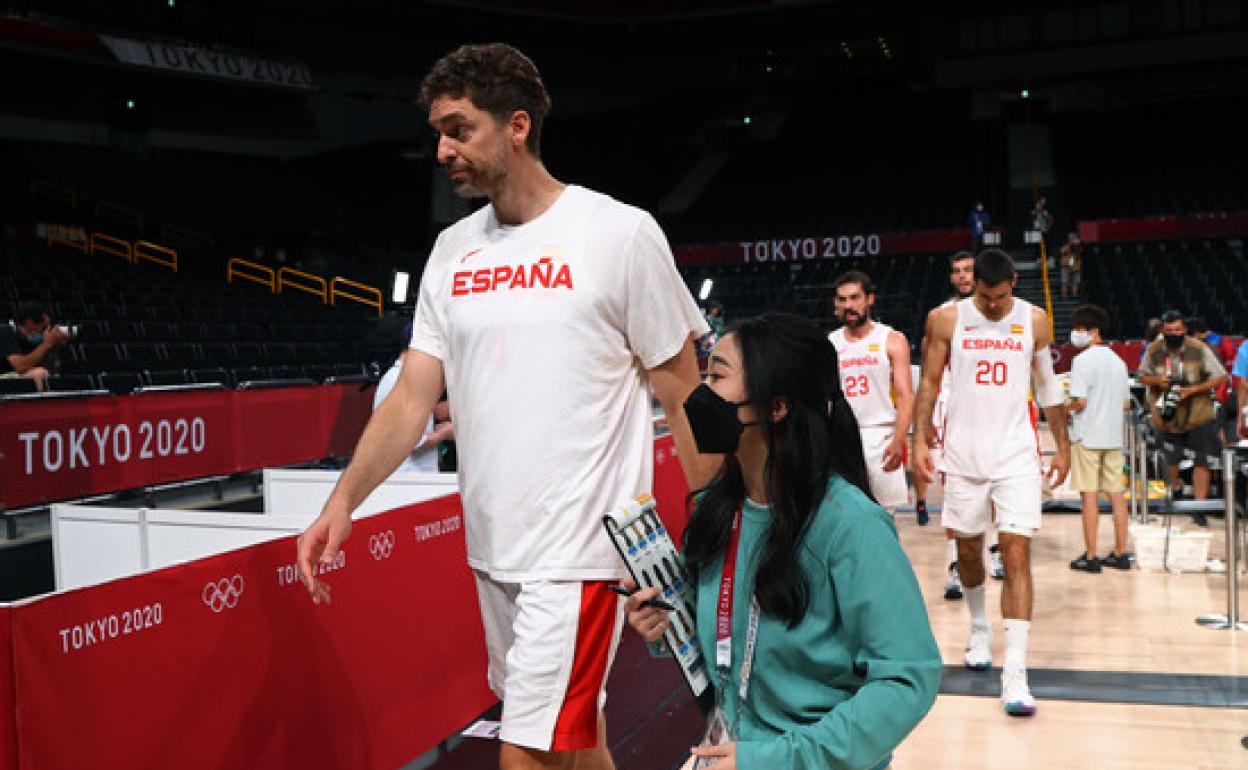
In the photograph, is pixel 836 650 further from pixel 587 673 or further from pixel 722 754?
pixel 587 673

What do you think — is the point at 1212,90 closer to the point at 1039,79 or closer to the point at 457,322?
the point at 1039,79

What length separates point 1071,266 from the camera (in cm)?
2458

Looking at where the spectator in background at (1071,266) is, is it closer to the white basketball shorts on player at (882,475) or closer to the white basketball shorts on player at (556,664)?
the white basketball shorts on player at (882,475)

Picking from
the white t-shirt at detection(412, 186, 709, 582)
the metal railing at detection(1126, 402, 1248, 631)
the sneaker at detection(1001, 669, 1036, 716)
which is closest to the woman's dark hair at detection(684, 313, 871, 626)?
the white t-shirt at detection(412, 186, 709, 582)

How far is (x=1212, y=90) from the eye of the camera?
34344mm

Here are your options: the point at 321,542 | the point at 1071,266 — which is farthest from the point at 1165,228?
the point at 321,542

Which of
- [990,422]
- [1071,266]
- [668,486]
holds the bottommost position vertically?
[668,486]

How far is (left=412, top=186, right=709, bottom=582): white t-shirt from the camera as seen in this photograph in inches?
97.8

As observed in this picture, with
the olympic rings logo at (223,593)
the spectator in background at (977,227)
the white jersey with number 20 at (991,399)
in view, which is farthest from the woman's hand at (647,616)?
the spectator in background at (977,227)

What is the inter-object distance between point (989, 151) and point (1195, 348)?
24.2m

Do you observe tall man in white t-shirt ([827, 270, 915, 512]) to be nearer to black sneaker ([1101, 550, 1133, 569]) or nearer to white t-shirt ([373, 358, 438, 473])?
black sneaker ([1101, 550, 1133, 569])

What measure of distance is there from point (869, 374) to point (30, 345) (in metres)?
6.84

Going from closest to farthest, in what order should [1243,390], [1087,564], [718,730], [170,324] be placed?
[718,730]
[1087,564]
[1243,390]
[170,324]

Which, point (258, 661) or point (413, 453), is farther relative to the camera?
point (413, 453)
